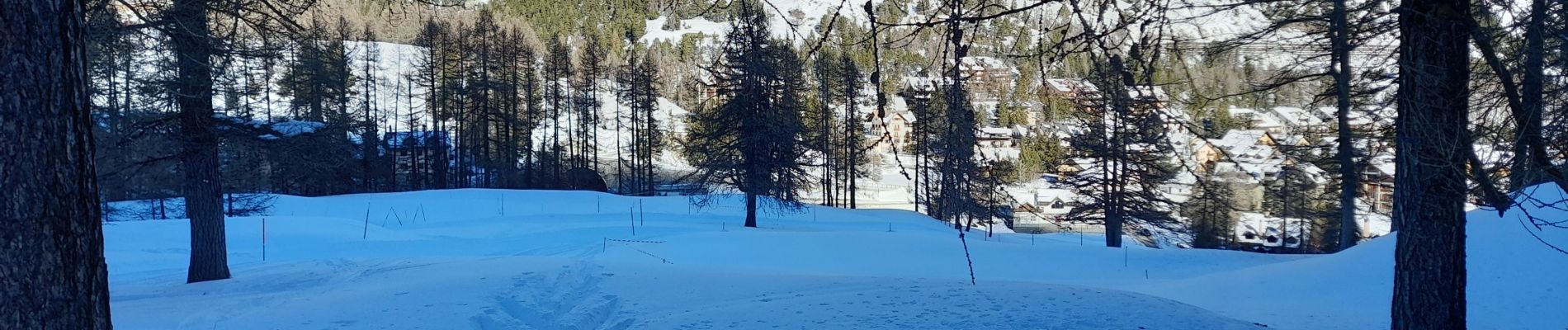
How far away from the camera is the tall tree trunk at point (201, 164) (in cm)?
892

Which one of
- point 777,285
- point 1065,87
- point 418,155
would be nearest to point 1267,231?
point 777,285

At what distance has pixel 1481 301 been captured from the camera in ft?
25.0

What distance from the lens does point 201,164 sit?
9.35 meters

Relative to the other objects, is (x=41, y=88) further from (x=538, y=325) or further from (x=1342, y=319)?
(x=1342, y=319)

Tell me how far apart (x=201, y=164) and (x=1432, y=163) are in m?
11.1

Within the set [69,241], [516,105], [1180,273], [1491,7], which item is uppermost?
[516,105]

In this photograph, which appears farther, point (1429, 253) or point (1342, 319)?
point (1342, 319)

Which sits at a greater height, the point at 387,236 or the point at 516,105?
the point at 516,105

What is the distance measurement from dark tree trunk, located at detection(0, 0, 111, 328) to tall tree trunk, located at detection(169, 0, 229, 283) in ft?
25.0

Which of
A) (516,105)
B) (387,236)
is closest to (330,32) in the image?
(516,105)

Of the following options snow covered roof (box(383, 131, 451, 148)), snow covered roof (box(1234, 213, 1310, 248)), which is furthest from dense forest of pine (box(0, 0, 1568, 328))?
snow covered roof (box(383, 131, 451, 148))

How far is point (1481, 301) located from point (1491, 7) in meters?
4.54

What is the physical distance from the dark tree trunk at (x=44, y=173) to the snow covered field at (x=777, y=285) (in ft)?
13.4

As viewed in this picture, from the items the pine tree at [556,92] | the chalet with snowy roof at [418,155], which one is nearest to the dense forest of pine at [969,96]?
the chalet with snowy roof at [418,155]
